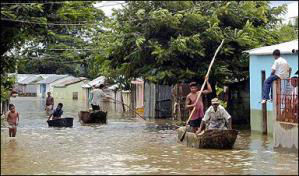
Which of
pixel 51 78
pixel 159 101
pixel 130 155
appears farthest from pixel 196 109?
pixel 51 78

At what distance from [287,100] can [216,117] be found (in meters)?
1.99

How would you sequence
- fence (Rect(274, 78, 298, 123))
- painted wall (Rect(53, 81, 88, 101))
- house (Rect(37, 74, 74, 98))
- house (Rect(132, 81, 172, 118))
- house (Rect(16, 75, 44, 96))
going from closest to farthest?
fence (Rect(274, 78, 298, 123)) → house (Rect(132, 81, 172, 118)) → painted wall (Rect(53, 81, 88, 101)) → house (Rect(37, 74, 74, 98)) → house (Rect(16, 75, 44, 96))

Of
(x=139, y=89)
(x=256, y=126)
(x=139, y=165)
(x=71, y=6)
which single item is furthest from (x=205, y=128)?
(x=139, y=89)

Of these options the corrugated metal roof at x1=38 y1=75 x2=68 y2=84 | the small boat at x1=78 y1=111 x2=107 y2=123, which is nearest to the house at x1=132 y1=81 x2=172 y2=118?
the small boat at x1=78 y1=111 x2=107 y2=123

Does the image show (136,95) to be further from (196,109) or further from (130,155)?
(130,155)

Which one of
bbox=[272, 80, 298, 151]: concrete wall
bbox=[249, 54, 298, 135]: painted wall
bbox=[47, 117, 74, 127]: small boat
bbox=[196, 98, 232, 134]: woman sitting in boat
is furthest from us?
bbox=[47, 117, 74, 127]: small boat

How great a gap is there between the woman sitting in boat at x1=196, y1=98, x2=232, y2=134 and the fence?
1.37 metres

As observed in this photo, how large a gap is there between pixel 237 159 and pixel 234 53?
11.4 m

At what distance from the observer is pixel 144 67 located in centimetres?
2633

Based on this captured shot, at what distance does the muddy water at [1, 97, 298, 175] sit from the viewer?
13188 mm

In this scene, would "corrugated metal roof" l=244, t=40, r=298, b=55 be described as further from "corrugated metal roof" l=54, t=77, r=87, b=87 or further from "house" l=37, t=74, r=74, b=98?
"house" l=37, t=74, r=74, b=98

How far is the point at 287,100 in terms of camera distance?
16031 millimetres

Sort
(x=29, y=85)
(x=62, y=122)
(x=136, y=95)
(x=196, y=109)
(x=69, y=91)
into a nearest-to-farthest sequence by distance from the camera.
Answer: (x=196, y=109)
(x=62, y=122)
(x=136, y=95)
(x=69, y=91)
(x=29, y=85)

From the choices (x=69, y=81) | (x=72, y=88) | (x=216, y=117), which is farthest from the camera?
(x=72, y=88)
